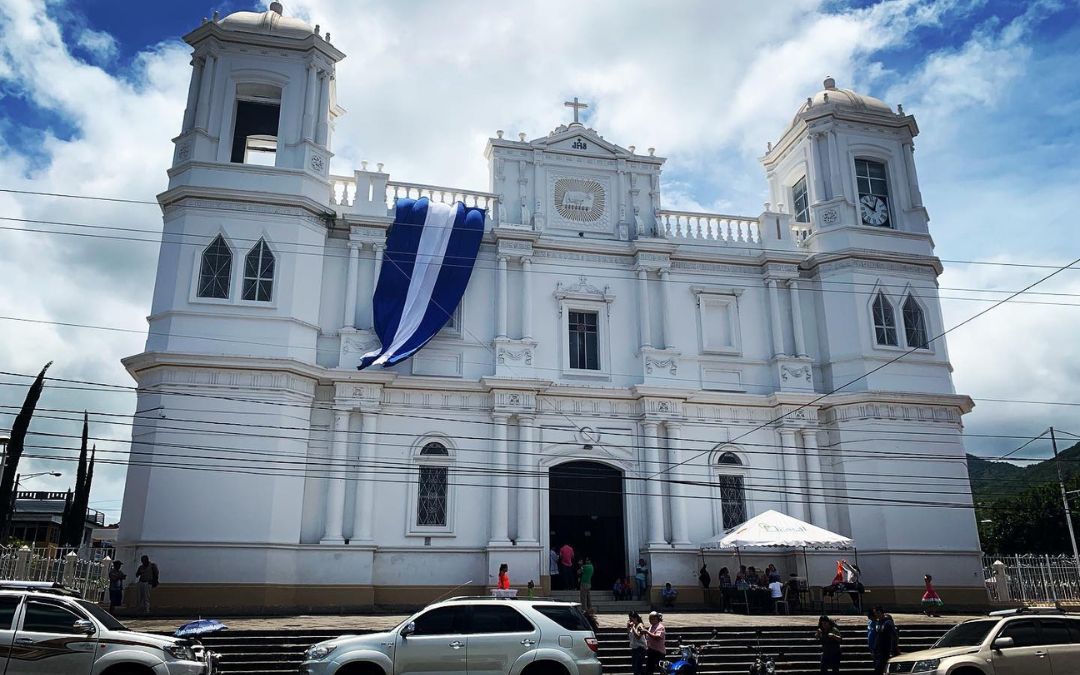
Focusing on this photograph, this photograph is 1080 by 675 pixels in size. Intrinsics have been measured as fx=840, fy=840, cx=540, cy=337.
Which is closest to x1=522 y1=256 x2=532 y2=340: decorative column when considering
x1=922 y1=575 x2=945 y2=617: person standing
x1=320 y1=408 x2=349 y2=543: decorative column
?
x1=320 y1=408 x2=349 y2=543: decorative column

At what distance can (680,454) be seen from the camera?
24.1 metres

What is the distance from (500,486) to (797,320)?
10.7m

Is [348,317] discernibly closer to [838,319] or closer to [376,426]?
[376,426]

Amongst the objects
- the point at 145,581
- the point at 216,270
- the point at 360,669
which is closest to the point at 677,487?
the point at 145,581

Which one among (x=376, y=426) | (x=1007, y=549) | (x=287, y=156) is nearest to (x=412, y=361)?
(x=376, y=426)

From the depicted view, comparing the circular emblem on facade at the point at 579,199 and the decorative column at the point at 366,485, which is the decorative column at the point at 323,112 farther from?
the decorative column at the point at 366,485

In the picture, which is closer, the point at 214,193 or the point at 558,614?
the point at 558,614

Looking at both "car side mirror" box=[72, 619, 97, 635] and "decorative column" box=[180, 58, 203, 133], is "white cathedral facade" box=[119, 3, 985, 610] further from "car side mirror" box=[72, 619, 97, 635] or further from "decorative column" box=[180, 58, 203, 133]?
"car side mirror" box=[72, 619, 97, 635]

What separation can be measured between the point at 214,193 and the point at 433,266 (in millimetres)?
6177

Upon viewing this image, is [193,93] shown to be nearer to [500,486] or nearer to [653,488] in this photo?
[500,486]

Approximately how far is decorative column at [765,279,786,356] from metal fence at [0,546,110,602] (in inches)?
762

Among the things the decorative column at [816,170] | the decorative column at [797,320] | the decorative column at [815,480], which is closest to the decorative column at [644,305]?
the decorative column at [797,320]

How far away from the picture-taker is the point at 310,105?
24266 mm

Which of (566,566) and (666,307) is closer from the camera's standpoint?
(566,566)
